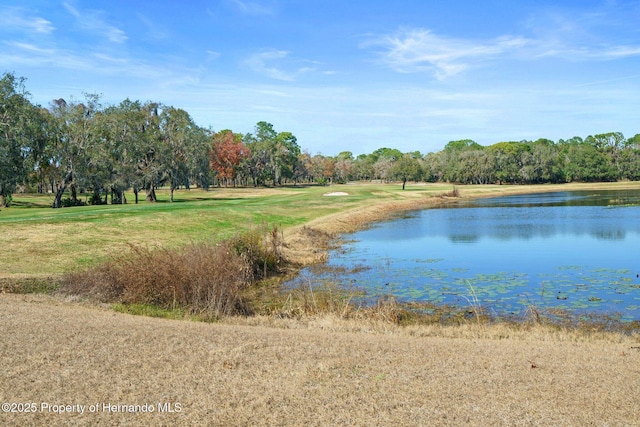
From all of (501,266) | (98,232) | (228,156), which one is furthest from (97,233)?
(228,156)

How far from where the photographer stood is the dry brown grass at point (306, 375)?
6.93 m

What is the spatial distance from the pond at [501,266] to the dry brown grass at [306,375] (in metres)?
6.09

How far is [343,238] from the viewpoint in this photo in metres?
36.7

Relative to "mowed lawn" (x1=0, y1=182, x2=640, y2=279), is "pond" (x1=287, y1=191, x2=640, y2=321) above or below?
below

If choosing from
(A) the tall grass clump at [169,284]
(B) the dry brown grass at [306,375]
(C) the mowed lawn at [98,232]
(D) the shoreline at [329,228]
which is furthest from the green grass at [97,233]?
(B) the dry brown grass at [306,375]

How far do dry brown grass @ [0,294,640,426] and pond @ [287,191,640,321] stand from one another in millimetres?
6085

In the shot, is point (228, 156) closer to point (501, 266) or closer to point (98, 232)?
point (98, 232)

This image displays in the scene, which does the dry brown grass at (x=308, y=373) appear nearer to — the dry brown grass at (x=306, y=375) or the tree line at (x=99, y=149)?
the dry brown grass at (x=306, y=375)

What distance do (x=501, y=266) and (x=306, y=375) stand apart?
18.2 metres

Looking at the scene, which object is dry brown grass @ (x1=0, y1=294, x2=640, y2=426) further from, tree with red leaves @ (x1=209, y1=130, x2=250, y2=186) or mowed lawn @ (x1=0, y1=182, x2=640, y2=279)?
tree with red leaves @ (x1=209, y1=130, x2=250, y2=186)

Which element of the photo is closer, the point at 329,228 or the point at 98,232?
the point at 98,232

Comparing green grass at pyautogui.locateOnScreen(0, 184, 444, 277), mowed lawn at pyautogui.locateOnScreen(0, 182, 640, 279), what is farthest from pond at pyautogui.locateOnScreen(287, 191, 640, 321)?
mowed lawn at pyautogui.locateOnScreen(0, 182, 640, 279)

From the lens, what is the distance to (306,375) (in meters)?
8.33

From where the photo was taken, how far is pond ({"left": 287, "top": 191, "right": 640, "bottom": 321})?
17.8 metres
